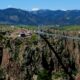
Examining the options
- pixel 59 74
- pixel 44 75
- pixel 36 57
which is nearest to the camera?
pixel 44 75

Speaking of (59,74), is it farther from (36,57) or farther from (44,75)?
(36,57)

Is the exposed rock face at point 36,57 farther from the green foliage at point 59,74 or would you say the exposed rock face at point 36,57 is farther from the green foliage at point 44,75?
the green foliage at point 59,74

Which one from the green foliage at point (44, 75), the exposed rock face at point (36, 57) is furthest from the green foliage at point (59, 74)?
the green foliage at point (44, 75)

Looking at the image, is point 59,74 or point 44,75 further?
point 59,74

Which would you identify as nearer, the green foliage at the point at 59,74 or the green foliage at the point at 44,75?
the green foliage at the point at 44,75

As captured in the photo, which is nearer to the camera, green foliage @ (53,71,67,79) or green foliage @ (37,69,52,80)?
green foliage @ (37,69,52,80)

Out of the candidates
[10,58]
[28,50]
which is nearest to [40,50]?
[28,50]

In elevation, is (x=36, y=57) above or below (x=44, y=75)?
above

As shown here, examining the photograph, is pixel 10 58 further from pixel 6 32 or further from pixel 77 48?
pixel 77 48

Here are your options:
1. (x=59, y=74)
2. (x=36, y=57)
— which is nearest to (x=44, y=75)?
(x=59, y=74)

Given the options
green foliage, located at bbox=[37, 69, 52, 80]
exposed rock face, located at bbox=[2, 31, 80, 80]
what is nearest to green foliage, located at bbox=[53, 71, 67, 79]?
exposed rock face, located at bbox=[2, 31, 80, 80]

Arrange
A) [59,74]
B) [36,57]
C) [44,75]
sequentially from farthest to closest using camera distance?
[36,57]
[59,74]
[44,75]

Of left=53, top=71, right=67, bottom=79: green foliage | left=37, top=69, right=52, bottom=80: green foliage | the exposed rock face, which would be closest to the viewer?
left=37, top=69, right=52, bottom=80: green foliage

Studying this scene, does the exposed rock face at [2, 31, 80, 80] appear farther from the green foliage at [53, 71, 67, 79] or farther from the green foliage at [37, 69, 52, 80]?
the green foliage at [53, 71, 67, 79]
